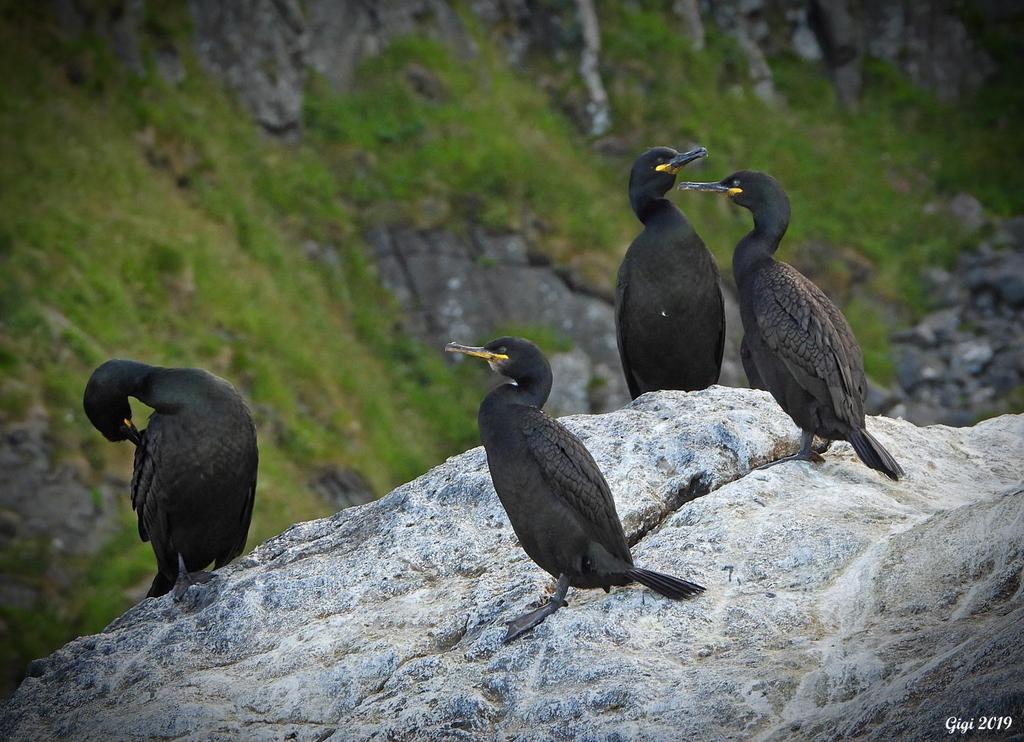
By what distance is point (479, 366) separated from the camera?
2509 centimetres

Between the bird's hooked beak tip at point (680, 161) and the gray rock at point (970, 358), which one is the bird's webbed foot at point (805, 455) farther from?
the gray rock at point (970, 358)

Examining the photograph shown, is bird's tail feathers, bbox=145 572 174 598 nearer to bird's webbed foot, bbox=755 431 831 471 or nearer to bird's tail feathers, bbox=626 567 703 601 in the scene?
bird's tail feathers, bbox=626 567 703 601

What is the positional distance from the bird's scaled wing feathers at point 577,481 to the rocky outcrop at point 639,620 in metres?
0.35

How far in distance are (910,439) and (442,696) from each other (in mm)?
4054

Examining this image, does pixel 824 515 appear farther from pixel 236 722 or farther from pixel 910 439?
pixel 236 722

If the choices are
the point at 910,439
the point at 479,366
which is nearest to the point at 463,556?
the point at 910,439

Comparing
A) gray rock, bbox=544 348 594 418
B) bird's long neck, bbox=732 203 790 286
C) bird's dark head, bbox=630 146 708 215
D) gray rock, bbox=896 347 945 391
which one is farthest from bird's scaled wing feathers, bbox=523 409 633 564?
gray rock, bbox=896 347 945 391

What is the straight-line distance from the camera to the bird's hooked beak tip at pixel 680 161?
9.92 m

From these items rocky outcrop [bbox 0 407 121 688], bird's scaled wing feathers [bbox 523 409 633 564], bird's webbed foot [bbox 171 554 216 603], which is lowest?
rocky outcrop [bbox 0 407 121 688]

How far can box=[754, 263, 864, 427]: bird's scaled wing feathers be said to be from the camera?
8.31 m

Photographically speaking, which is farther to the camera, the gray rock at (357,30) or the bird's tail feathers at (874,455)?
the gray rock at (357,30)

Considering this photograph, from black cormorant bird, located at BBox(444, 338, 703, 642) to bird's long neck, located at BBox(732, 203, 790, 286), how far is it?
2.18 m

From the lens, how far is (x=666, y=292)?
10492 millimetres

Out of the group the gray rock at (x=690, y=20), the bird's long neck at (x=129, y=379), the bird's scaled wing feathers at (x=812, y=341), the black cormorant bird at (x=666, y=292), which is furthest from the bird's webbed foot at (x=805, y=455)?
the gray rock at (x=690, y=20)
